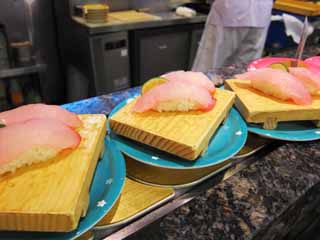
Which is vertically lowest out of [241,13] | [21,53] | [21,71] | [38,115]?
[21,71]

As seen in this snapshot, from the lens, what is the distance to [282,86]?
0.88 m

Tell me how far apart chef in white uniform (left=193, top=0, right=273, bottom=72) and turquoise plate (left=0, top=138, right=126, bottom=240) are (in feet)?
6.73

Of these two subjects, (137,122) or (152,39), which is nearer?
(137,122)

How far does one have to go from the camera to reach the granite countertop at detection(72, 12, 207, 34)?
2532mm

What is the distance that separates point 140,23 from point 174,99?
7.00ft

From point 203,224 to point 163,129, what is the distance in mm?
236

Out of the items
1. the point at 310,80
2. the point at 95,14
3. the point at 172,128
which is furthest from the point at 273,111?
the point at 95,14

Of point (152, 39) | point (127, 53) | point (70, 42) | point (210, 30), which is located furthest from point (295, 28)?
point (70, 42)

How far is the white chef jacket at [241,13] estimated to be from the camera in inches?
97.3

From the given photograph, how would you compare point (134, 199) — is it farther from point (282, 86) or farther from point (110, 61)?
point (110, 61)

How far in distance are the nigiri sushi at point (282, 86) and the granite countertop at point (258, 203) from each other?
13 centimetres

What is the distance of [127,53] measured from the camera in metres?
2.83

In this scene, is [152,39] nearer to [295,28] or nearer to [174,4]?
[174,4]

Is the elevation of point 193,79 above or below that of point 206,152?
above
